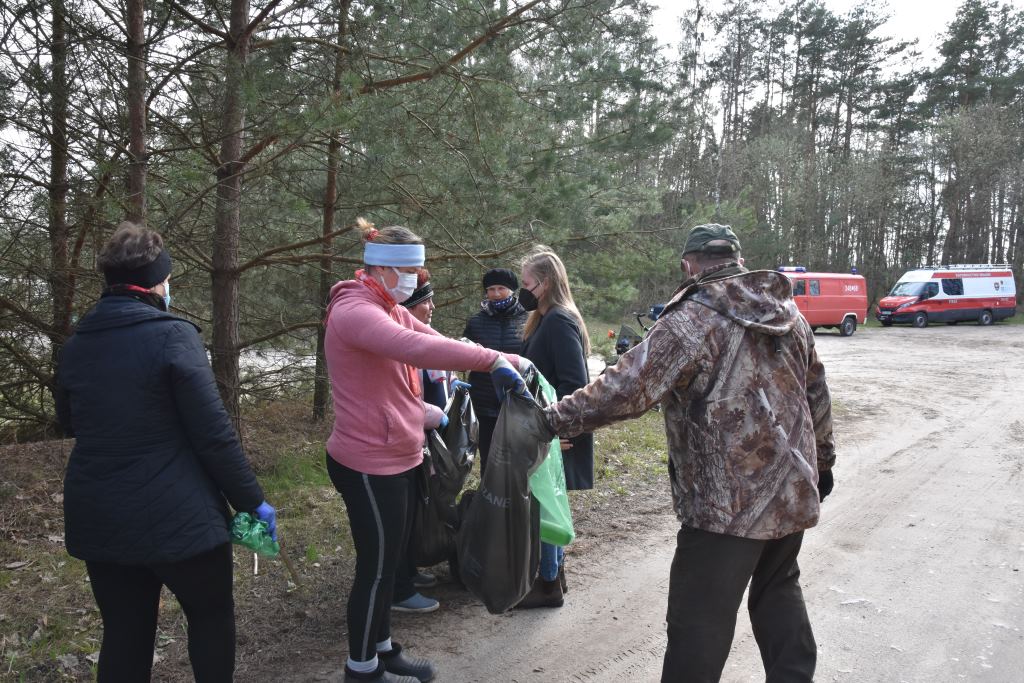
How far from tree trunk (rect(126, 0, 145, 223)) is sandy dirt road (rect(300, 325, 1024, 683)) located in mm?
3356

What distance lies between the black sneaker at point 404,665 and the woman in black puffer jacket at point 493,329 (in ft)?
4.19

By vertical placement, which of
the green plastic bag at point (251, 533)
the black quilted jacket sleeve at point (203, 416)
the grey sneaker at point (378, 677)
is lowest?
the grey sneaker at point (378, 677)

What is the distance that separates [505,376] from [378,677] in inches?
54.8

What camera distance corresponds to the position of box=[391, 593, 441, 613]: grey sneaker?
380 centimetres

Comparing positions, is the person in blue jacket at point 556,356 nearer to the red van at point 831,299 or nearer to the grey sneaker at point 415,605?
the grey sneaker at point 415,605

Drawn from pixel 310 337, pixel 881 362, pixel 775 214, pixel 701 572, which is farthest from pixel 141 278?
pixel 775 214

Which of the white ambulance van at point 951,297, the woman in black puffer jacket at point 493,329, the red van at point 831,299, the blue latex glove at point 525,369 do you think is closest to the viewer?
the blue latex glove at point 525,369

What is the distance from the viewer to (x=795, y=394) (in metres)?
2.41

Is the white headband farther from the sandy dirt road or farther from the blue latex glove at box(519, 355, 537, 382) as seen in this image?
the sandy dirt road

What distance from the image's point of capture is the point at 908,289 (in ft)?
88.8

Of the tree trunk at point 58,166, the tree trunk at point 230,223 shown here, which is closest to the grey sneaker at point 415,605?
the tree trunk at point 230,223

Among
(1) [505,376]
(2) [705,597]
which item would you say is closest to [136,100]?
(1) [505,376]

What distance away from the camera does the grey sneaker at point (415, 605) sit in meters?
3.80

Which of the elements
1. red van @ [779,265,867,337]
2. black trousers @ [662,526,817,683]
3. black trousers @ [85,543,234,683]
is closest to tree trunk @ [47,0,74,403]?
black trousers @ [85,543,234,683]
